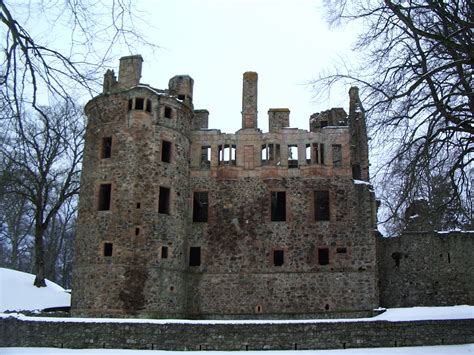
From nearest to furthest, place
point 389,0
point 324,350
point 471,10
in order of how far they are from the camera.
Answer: point 471,10 → point 389,0 → point 324,350

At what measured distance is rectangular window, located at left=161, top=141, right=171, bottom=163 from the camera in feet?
81.4

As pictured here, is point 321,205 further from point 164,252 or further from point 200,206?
point 164,252

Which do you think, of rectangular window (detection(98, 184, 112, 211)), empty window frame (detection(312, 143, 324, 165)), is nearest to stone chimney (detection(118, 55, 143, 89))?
rectangular window (detection(98, 184, 112, 211))

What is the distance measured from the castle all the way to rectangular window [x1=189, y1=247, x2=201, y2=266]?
Answer: 0.07 metres

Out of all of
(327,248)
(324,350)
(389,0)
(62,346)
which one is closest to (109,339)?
(62,346)

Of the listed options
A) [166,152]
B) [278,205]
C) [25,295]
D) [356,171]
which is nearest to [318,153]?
[356,171]

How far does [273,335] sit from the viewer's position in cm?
1738

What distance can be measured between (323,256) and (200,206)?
6.88 meters

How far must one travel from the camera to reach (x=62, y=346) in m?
17.9

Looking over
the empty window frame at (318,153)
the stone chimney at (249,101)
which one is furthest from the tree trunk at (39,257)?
the empty window frame at (318,153)

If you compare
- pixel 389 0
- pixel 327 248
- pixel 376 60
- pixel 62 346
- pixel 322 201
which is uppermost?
pixel 389 0

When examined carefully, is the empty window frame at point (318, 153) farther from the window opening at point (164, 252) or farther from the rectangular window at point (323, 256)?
the window opening at point (164, 252)

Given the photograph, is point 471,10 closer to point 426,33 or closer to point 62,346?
point 426,33

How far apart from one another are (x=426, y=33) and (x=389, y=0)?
1.27 m
